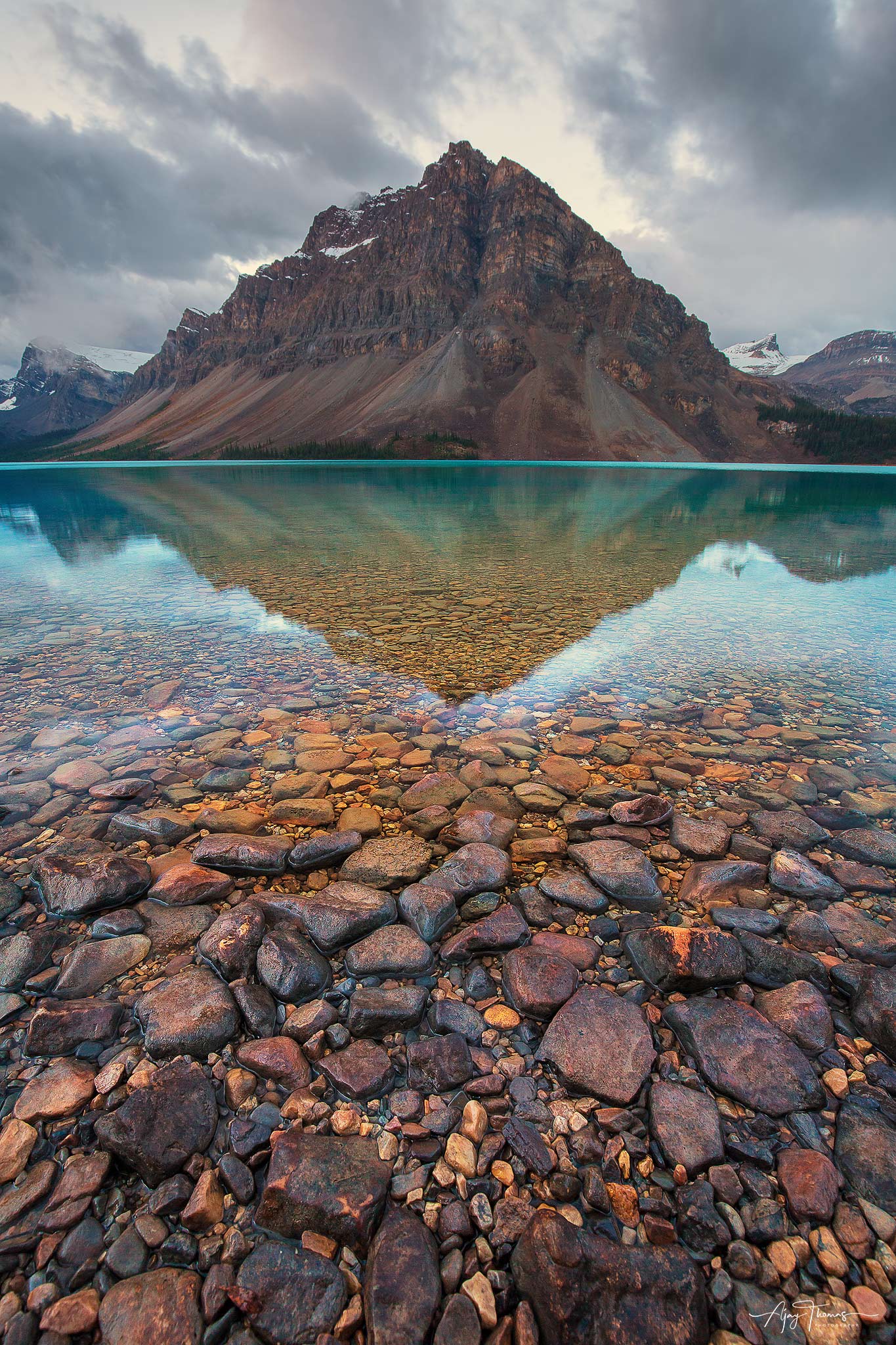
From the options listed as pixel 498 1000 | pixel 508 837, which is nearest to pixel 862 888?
pixel 508 837

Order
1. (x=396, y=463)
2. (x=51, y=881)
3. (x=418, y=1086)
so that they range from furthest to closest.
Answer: (x=396, y=463) → (x=51, y=881) → (x=418, y=1086)

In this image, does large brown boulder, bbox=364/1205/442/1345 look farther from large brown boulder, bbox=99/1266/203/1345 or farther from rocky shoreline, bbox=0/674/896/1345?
large brown boulder, bbox=99/1266/203/1345

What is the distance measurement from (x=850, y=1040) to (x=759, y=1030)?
0.57 metres

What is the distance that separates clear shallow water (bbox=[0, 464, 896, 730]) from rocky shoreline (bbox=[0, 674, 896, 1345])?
11.9ft

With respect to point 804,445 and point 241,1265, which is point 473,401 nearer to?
point 804,445

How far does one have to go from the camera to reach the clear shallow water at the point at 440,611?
9945 mm

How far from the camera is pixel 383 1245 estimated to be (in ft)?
8.35

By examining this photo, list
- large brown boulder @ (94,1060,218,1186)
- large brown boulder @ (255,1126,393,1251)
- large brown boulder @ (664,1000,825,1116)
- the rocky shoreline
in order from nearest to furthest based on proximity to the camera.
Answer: the rocky shoreline
large brown boulder @ (255,1126,393,1251)
large brown boulder @ (94,1060,218,1186)
large brown boulder @ (664,1000,825,1116)

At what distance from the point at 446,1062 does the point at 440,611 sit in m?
11.7

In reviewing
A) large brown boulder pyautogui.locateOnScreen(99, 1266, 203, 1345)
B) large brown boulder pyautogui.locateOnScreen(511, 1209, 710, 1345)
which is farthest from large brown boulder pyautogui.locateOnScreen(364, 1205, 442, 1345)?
large brown boulder pyautogui.locateOnScreen(99, 1266, 203, 1345)

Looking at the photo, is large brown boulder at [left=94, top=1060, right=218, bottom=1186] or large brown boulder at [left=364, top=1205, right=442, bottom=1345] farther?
large brown boulder at [left=94, top=1060, right=218, bottom=1186]

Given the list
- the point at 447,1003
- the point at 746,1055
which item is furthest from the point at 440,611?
the point at 746,1055

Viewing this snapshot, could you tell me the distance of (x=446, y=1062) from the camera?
3.41m

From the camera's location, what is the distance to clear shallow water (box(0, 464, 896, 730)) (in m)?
9.95
